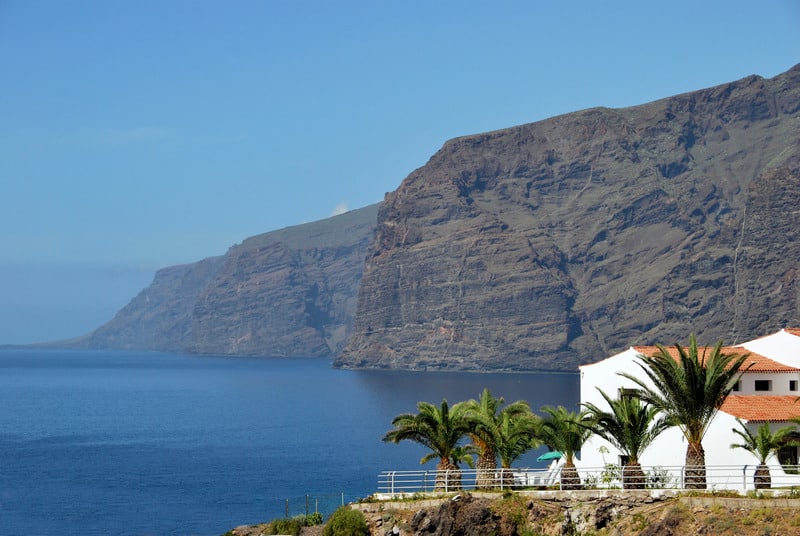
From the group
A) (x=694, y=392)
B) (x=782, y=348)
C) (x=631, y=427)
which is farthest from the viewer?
(x=782, y=348)

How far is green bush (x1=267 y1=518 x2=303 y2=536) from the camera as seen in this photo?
50000 millimetres


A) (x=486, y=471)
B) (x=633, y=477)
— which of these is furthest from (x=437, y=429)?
(x=633, y=477)

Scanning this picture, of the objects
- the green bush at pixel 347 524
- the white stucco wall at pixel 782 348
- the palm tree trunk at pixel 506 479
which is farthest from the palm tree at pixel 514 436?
the white stucco wall at pixel 782 348

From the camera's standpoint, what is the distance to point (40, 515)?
8750 cm

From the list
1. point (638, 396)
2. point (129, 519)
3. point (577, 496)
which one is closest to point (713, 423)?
point (638, 396)

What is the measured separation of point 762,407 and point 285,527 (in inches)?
795

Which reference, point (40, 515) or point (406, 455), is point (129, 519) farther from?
point (406, 455)

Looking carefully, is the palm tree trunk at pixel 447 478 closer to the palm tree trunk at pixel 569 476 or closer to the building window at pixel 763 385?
the palm tree trunk at pixel 569 476

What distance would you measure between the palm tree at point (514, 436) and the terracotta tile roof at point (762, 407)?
7.58 metres

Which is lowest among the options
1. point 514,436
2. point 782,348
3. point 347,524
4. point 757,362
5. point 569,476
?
point 347,524

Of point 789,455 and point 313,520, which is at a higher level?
point 789,455

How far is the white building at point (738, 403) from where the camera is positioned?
156 feet

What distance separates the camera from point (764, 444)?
151ft

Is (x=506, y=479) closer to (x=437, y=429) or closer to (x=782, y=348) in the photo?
(x=437, y=429)
